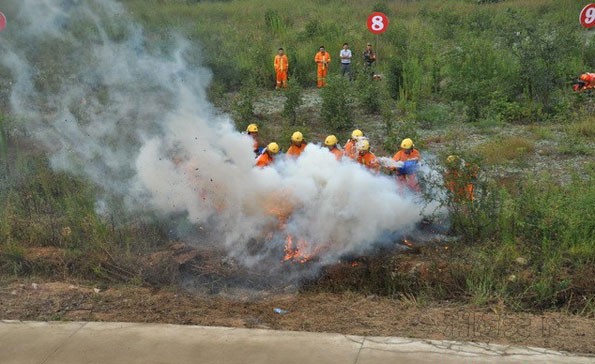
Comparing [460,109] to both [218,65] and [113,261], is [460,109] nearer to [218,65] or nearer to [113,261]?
[218,65]

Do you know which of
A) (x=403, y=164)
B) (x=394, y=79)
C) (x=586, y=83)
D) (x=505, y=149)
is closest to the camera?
(x=403, y=164)

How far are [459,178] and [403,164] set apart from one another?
146 centimetres

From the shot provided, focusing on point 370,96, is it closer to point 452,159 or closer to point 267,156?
point 267,156

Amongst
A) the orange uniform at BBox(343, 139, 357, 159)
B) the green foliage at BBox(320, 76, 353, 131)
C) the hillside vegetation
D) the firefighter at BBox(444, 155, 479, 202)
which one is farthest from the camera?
the green foliage at BBox(320, 76, 353, 131)

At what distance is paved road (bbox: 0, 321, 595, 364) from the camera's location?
5172 millimetres

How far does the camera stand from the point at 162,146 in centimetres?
915

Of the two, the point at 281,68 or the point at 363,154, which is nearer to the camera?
the point at 363,154

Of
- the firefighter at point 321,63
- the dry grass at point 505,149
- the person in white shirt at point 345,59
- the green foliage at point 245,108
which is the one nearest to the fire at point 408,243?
the dry grass at point 505,149

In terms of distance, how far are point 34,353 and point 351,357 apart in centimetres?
273

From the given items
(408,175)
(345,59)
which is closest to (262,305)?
(408,175)

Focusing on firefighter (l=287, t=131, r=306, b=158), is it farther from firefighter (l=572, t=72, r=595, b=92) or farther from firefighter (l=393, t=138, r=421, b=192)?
firefighter (l=572, t=72, r=595, b=92)

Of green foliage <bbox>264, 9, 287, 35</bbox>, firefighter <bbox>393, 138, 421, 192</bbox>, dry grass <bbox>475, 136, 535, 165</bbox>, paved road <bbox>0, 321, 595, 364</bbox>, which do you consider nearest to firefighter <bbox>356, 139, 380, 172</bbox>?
firefighter <bbox>393, 138, 421, 192</bbox>

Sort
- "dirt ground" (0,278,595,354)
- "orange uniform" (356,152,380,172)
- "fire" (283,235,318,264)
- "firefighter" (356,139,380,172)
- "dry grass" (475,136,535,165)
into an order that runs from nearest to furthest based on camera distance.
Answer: "dirt ground" (0,278,595,354) → "fire" (283,235,318,264) → "orange uniform" (356,152,380,172) → "firefighter" (356,139,380,172) → "dry grass" (475,136,535,165)

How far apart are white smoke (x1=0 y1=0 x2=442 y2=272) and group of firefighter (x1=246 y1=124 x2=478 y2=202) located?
50cm
